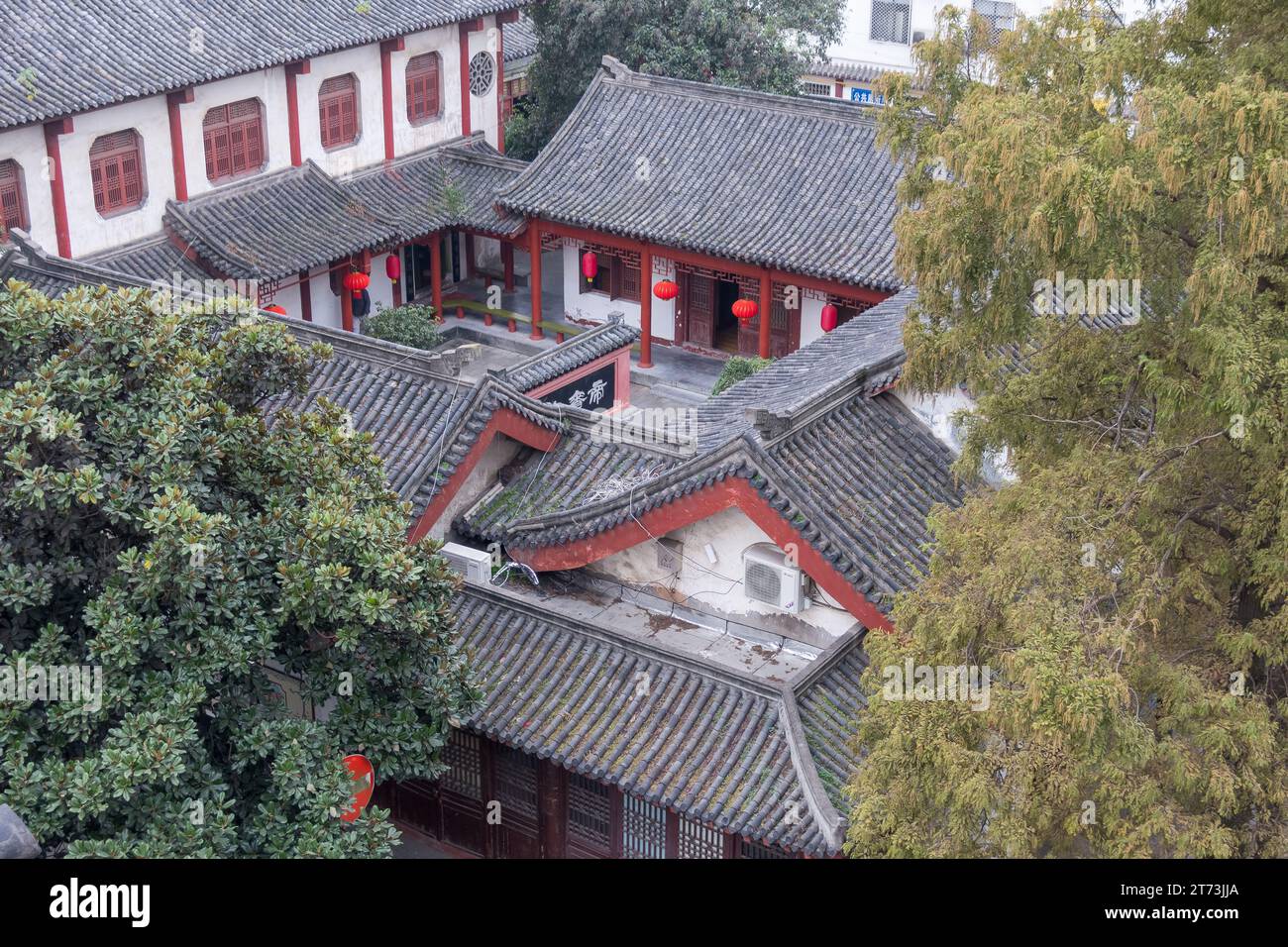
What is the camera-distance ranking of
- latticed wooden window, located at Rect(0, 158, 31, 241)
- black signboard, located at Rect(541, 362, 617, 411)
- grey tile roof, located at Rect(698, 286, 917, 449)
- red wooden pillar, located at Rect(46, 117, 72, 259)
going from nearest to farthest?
grey tile roof, located at Rect(698, 286, 917, 449), black signboard, located at Rect(541, 362, 617, 411), latticed wooden window, located at Rect(0, 158, 31, 241), red wooden pillar, located at Rect(46, 117, 72, 259)

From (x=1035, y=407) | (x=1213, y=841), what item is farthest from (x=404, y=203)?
(x=1213, y=841)

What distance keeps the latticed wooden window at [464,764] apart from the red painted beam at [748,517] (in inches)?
100

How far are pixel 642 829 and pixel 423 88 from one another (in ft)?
75.5

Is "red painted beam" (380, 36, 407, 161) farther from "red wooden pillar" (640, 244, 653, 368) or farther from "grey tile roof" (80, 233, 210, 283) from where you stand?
"red wooden pillar" (640, 244, 653, 368)

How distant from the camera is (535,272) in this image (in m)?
31.6

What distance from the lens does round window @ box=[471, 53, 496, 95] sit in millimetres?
35094

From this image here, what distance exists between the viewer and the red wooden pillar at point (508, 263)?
34062 mm

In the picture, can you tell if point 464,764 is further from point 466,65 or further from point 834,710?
point 466,65

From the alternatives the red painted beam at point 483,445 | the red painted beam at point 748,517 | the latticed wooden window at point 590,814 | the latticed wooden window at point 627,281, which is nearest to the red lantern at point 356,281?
the latticed wooden window at point 627,281

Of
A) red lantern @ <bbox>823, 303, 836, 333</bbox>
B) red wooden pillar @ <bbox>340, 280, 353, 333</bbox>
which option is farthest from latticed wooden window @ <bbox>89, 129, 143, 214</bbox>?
red lantern @ <bbox>823, 303, 836, 333</bbox>

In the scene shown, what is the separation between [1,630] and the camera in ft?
37.5

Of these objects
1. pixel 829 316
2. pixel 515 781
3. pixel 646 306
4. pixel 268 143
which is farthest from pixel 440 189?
pixel 515 781

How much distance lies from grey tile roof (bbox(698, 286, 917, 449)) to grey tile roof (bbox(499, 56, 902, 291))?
5.55 m

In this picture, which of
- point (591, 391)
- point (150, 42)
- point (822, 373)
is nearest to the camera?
point (822, 373)
